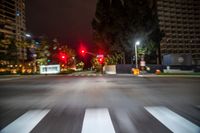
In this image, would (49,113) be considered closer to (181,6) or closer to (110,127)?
(110,127)

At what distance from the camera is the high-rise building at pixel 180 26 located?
138 m

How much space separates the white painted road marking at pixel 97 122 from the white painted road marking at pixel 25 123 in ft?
4.40

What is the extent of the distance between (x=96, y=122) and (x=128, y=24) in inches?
1844

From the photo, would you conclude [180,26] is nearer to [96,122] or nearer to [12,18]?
[12,18]

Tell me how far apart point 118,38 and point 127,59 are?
1825 centimetres

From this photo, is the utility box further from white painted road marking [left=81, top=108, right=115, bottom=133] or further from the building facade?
the building facade

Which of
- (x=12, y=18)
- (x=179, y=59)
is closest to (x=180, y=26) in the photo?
(x=12, y=18)

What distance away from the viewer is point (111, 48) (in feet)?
182

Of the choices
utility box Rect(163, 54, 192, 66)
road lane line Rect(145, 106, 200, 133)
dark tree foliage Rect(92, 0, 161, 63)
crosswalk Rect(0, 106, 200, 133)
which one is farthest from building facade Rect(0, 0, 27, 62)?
road lane line Rect(145, 106, 200, 133)

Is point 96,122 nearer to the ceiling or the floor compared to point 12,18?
nearer to the floor

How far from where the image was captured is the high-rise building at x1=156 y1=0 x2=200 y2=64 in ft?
451

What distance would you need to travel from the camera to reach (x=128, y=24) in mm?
51781

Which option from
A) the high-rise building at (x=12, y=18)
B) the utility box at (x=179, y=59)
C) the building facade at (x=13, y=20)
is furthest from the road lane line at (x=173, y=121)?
the high-rise building at (x=12, y=18)

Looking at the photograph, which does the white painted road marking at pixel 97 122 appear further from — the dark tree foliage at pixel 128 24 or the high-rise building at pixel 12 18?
the high-rise building at pixel 12 18
